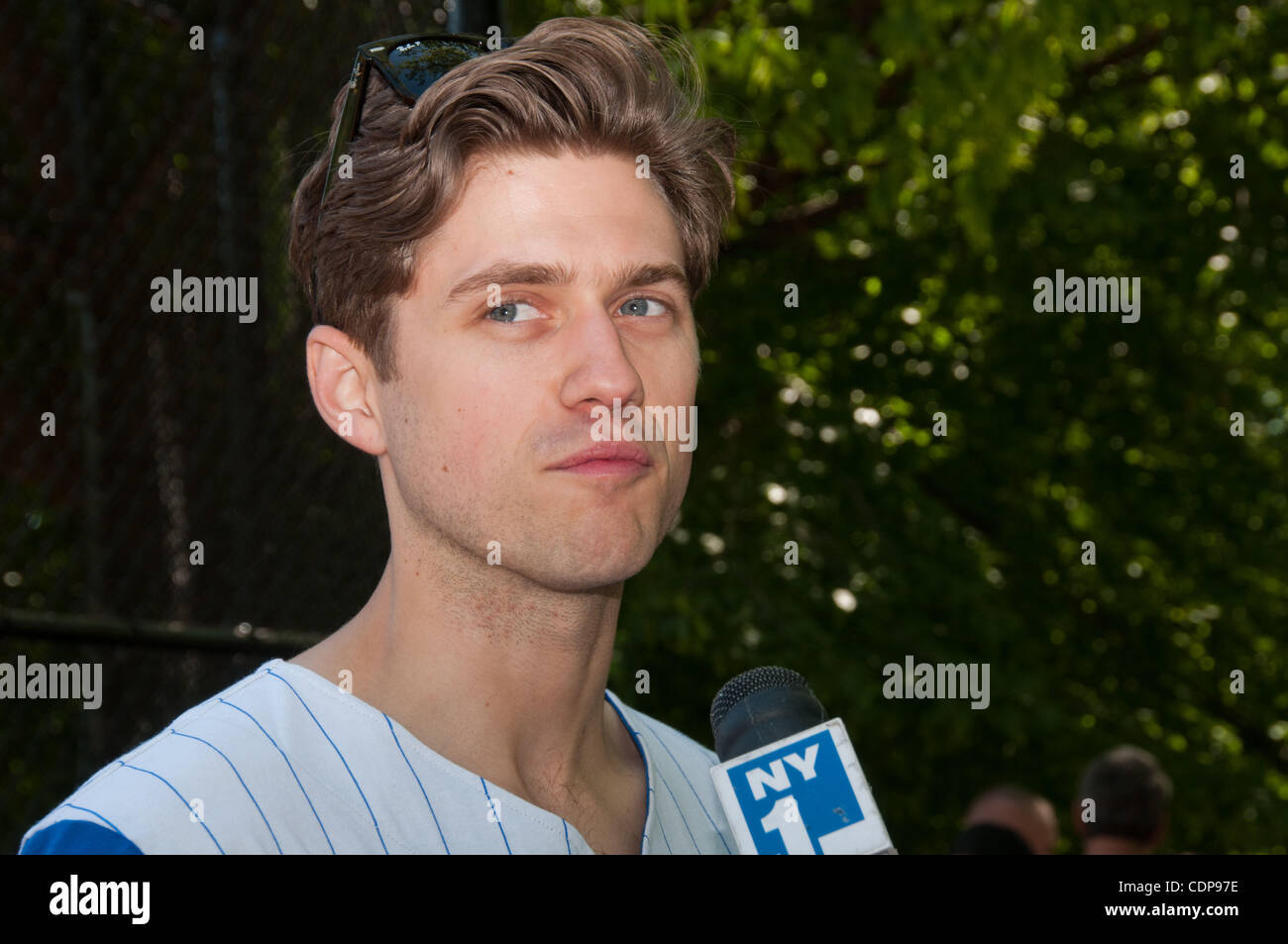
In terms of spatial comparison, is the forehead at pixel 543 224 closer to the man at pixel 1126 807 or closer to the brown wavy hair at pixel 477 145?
the brown wavy hair at pixel 477 145

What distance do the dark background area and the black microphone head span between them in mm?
1954

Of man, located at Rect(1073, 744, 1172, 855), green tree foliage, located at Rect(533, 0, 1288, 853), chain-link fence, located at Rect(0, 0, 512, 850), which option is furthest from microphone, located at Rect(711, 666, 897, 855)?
green tree foliage, located at Rect(533, 0, 1288, 853)

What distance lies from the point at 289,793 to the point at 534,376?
623 mm

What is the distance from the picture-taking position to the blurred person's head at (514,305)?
1.92 meters

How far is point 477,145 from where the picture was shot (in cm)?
203

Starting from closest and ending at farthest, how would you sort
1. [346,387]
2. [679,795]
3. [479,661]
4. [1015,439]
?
1. [479,661]
2. [346,387]
3. [679,795]
4. [1015,439]

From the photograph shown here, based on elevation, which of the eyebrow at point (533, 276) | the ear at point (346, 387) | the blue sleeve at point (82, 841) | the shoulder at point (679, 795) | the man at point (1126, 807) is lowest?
the man at point (1126, 807)

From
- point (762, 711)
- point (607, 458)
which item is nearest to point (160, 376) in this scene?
point (607, 458)

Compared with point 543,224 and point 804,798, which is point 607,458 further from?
point 804,798

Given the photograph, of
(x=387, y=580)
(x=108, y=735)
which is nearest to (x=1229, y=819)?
(x=108, y=735)

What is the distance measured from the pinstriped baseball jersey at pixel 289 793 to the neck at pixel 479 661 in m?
0.08

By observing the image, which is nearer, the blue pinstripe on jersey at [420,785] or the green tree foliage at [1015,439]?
the blue pinstripe on jersey at [420,785]

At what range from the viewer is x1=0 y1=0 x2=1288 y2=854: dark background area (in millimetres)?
4762

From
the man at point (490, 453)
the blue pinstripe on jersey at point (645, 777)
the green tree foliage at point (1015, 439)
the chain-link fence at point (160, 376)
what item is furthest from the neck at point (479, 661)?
the green tree foliage at point (1015, 439)
